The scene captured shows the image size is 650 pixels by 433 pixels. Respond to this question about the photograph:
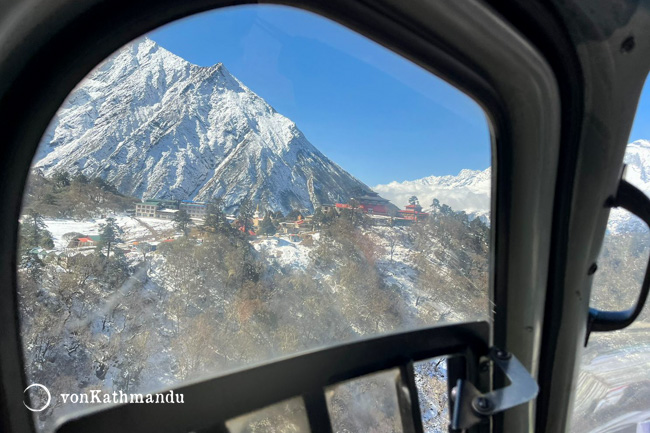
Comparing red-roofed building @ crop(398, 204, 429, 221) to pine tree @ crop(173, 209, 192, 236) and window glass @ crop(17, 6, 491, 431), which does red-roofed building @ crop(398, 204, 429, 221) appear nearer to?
window glass @ crop(17, 6, 491, 431)

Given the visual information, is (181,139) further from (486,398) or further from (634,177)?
(634,177)

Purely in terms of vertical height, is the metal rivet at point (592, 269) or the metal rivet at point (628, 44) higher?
the metal rivet at point (628, 44)

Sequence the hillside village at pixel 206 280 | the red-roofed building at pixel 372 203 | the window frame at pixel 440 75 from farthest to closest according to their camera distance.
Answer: the red-roofed building at pixel 372 203 < the hillside village at pixel 206 280 < the window frame at pixel 440 75

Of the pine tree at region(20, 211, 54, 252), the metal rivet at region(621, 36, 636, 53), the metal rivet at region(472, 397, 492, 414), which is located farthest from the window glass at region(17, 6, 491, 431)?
the metal rivet at region(621, 36, 636, 53)

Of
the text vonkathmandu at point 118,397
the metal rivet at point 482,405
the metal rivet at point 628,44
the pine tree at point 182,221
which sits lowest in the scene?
the metal rivet at point 482,405

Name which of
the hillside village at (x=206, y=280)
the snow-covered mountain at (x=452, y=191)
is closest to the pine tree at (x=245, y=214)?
the hillside village at (x=206, y=280)

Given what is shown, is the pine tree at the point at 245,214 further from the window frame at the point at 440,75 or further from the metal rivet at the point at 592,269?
the metal rivet at the point at 592,269

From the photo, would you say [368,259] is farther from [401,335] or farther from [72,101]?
[72,101]
